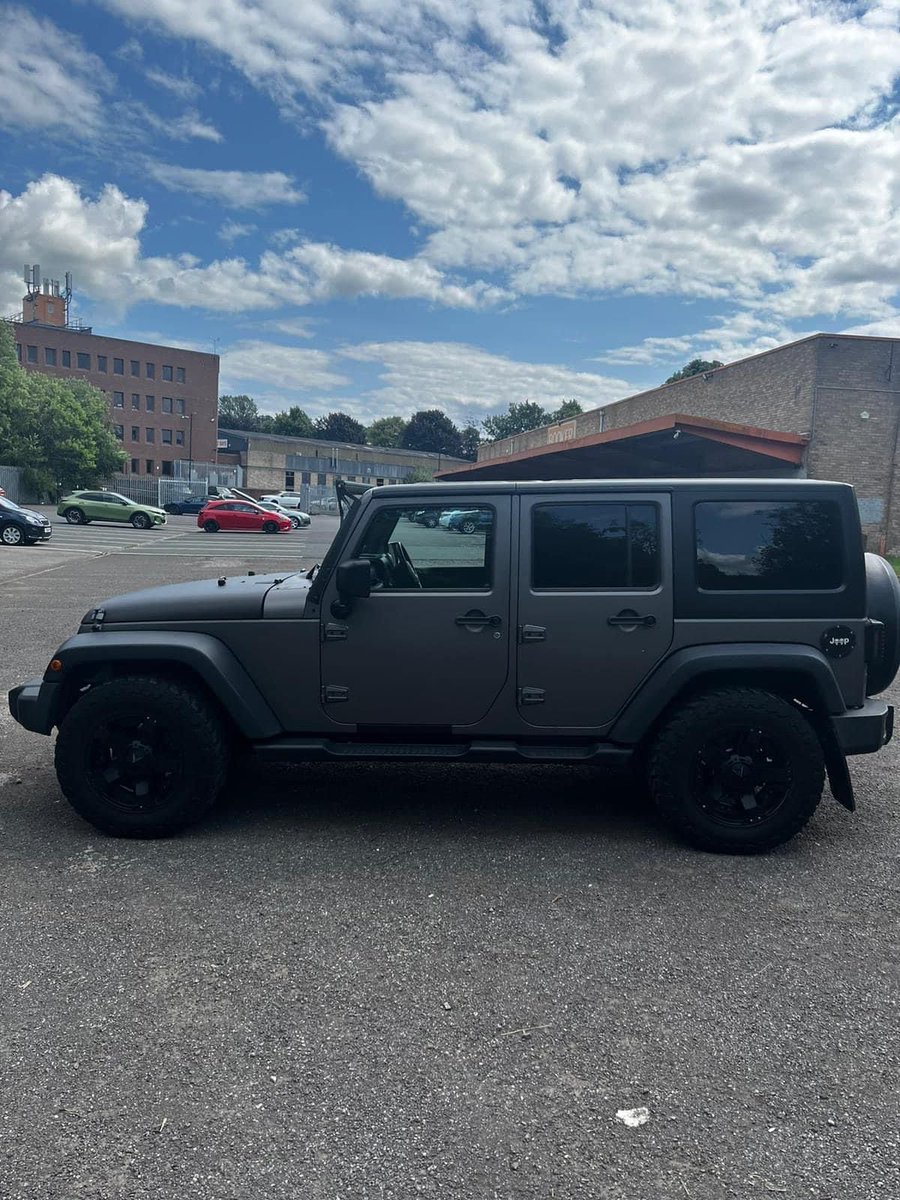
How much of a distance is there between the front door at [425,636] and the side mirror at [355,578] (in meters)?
0.10

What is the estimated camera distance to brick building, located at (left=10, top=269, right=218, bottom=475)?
279ft

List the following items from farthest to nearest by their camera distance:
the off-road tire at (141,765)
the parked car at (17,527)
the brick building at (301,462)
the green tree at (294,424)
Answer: the green tree at (294,424)
the brick building at (301,462)
the parked car at (17,527)
the off-road tire at (141,765)

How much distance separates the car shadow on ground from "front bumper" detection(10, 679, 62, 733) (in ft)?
3.25

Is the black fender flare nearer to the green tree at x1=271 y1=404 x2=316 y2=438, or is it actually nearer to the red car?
the red car

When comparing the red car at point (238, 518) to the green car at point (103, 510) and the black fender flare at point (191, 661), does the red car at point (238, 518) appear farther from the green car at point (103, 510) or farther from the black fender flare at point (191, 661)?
the black fender flare at point (191, 661)

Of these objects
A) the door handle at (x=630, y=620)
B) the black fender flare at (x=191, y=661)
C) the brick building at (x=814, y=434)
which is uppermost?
the brick building at (x=814, y=434)

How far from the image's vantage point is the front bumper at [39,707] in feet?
14.2

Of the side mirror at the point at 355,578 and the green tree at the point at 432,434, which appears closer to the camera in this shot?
the side mirror at the point at 355,578

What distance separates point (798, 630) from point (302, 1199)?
3217 mm

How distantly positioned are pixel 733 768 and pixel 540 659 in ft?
3.53

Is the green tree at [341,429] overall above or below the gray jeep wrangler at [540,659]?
above

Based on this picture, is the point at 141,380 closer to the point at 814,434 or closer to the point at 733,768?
the point at 814,434

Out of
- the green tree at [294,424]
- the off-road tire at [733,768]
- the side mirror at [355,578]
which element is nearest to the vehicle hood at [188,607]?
the side mirror at [355,578]

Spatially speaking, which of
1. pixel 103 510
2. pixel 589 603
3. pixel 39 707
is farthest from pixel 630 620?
pixel 103 510
